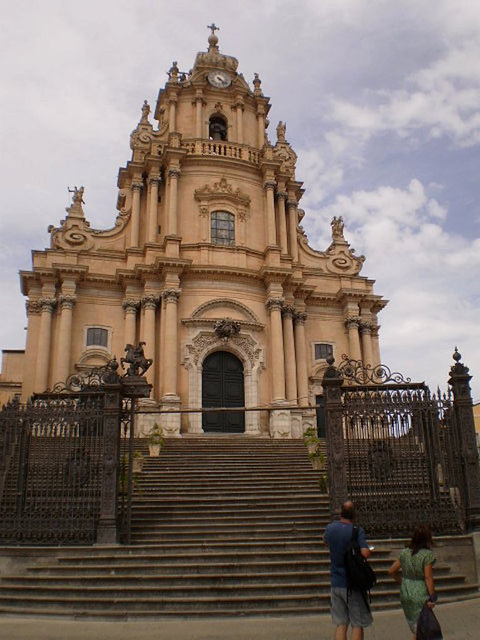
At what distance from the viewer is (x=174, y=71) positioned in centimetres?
3212

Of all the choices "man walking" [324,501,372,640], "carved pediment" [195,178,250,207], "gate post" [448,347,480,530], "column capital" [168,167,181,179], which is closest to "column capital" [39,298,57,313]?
"column capital" [168,167,181,179]

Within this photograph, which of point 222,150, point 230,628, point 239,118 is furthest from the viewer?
point 239,118

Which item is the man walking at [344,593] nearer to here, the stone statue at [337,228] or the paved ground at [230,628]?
the paved ground at [230,628]

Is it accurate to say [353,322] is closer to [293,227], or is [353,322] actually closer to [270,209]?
[293,227]

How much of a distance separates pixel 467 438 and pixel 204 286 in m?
16.1

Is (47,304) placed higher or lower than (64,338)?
higher

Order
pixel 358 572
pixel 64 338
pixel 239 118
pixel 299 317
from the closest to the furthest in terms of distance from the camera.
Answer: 1. pixel 358 572
2. pixel 64 338
3. pixel 299 317
4. pixel 239 118

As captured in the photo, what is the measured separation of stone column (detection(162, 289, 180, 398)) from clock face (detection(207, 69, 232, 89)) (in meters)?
13.3

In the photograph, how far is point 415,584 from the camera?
6.57 metres

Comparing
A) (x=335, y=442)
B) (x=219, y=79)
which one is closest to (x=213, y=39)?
(x=219, y=79)

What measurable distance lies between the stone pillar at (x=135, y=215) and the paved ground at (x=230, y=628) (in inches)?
814

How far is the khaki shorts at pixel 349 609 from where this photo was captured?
6789mm

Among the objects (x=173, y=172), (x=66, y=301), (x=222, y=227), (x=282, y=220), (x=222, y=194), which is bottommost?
(x=66, y=301)

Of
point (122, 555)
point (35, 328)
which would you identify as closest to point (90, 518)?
point (122, 555)
